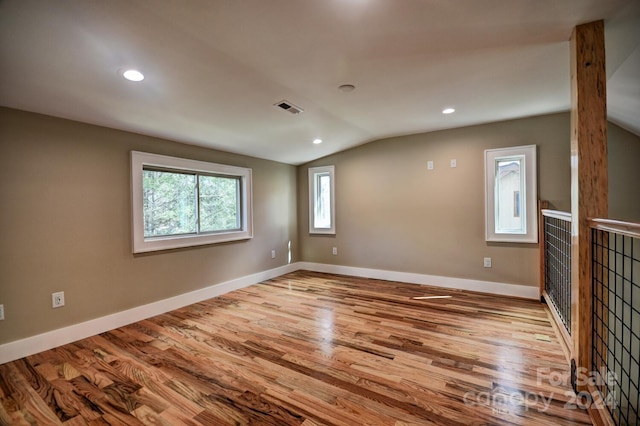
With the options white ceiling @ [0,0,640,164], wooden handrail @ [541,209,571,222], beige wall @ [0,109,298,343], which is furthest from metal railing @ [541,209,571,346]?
beige wall @ [0,109,298,343]

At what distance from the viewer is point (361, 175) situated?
480 cm

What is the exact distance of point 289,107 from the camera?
3.00 meters

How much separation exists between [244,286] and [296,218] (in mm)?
1666

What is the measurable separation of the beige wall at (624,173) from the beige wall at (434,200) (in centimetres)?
39

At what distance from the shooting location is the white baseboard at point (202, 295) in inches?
95.0

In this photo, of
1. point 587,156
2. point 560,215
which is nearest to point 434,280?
point 560,215

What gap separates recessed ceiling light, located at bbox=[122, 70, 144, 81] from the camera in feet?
6.87

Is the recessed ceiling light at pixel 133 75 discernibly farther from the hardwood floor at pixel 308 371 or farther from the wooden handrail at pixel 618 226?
the wooden handrail at pixel 618 226

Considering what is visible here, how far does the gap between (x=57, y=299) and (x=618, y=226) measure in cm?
398

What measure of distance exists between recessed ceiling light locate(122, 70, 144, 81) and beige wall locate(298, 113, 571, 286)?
3.29 metres

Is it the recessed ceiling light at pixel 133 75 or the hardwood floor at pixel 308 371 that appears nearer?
the hardwood floor at pixel 308 371

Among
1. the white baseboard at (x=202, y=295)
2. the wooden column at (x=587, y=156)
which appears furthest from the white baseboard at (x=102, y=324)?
the wooden column at (x=587, y=156)

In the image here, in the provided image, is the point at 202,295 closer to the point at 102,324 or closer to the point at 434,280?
the point at 102,324

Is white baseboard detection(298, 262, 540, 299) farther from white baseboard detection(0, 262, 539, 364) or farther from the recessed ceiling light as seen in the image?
the recessed ceiling light
